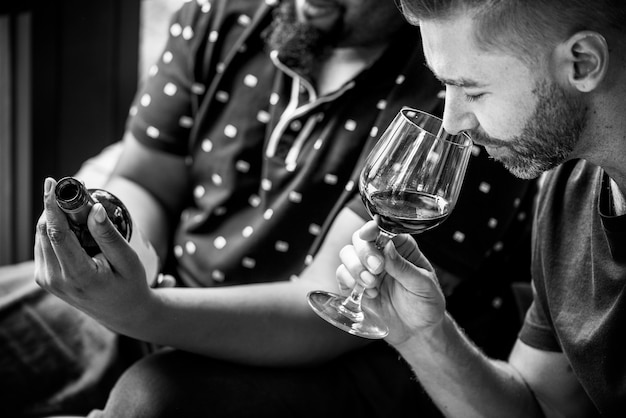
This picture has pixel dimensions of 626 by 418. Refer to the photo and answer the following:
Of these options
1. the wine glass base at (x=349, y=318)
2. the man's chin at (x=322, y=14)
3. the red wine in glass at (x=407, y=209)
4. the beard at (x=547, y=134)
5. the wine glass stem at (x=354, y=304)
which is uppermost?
the man's chin at (x=322, y=14)

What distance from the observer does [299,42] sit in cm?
168

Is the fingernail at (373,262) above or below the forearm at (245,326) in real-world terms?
above

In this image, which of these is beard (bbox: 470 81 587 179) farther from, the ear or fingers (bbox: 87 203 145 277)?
fingers (bbox: 87 203 145 277)

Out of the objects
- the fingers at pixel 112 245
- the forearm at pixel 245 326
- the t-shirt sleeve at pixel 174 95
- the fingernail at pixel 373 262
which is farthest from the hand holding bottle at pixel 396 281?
the t-shirt sleeve at pixel 174 95

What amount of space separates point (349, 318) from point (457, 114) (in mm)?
343

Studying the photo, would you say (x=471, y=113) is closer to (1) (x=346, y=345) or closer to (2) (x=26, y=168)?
(1) (x=346, y=345)

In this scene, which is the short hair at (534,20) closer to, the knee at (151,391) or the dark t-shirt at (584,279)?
the dark t-shirt at (584,279)

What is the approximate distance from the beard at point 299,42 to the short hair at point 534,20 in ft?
1.90

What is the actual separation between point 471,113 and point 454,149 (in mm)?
→ 55

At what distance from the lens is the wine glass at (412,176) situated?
3.90 ft

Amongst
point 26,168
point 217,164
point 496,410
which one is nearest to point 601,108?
point 496,410

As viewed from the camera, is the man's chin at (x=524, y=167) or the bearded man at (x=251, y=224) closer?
the man's chin at (x=524, y=167)

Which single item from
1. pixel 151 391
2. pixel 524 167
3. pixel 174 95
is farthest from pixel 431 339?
pixel 174 95

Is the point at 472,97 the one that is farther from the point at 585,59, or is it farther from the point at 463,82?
the point at 585,59
